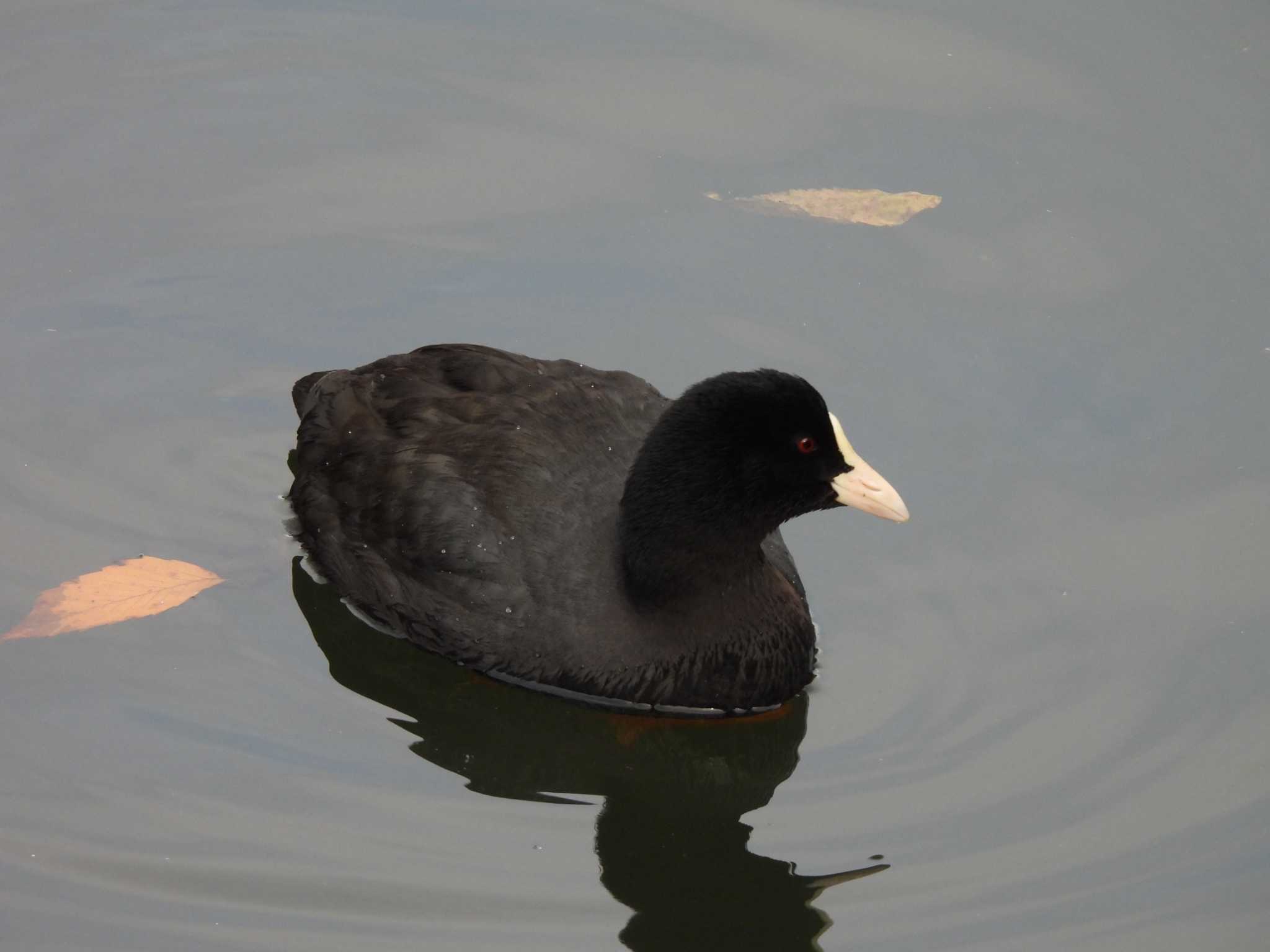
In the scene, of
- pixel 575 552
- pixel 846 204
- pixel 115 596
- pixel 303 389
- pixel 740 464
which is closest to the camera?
pixel 740 464

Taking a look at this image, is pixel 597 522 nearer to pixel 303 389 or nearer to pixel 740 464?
pixel 740 464

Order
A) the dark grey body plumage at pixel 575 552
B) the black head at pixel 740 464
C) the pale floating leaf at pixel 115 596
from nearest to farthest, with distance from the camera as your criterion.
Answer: the black head at pixel 740 464 → the dark grey body plumage at pixel 575 552 → the pale floating leaf at pixel 115 596

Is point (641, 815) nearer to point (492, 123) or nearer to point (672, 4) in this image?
point (492, 123)

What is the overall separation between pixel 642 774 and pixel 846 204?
3378mm

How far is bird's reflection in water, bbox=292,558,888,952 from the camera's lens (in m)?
5.96

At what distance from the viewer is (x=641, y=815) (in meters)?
6.42

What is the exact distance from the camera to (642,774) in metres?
6.59

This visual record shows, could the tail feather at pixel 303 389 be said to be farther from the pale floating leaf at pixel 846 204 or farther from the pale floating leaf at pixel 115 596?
the pale floating leaf at pixel 846 204

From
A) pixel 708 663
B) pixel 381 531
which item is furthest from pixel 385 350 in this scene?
pixel 708 663

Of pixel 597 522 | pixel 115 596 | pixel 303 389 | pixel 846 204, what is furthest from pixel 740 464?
pixel 846 204

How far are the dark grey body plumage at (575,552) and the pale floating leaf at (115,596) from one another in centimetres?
70

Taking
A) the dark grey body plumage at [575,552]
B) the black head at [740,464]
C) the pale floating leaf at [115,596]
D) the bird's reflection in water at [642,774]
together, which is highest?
the black head at [740,464]

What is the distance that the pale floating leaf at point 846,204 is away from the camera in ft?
28.9

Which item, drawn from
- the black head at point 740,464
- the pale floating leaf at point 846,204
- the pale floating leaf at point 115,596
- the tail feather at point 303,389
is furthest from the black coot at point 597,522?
the pale floating leaf at point 846,204
